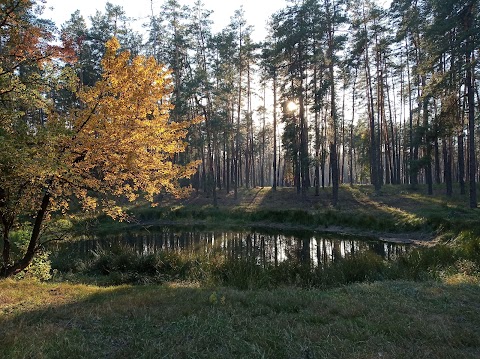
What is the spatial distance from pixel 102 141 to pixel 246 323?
4.00 meters

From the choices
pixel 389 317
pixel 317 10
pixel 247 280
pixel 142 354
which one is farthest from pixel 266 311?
pixel 317 10

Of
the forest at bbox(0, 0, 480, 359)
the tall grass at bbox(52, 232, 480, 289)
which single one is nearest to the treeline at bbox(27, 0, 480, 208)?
the forest at bbox(0, 0, 480, 359)

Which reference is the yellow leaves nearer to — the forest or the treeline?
the forest

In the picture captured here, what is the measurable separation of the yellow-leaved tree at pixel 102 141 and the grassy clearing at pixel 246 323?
220 cm

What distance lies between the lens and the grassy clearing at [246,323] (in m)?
3.71

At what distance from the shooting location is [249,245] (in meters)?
15.9

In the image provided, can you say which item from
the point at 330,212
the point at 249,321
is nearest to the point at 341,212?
the point at 330,212

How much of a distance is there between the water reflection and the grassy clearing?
5775 mm

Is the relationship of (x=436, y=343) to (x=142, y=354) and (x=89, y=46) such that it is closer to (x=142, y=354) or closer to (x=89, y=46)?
(x=142, y=354)

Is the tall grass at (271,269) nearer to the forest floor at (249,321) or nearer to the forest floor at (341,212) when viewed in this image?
the forest floor at (249,321)

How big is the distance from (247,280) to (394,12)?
26.3 m

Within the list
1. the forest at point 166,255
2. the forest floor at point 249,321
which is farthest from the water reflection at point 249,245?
the forest floor at point 249,321

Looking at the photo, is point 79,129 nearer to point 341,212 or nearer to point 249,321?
point 249,321

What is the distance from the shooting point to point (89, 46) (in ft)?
99.3
